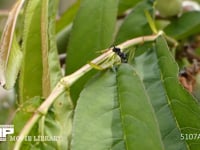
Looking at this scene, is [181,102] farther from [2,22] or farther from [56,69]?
[2,22]

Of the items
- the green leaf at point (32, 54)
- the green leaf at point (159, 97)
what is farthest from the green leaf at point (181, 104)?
the green leaf at point (32, 54)

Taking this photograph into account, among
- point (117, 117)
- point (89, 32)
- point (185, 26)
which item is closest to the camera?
point (117, 117)

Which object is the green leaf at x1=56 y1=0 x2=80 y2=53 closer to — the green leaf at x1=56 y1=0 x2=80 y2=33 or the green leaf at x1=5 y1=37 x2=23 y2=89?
the green leaf at x1=56 y1=0 x2=80 y2=33

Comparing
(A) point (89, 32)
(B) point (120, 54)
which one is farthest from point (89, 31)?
(B) point (120, 54)

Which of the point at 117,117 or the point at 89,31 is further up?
the point at 89,31

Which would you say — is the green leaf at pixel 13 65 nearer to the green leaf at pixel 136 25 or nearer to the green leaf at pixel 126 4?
the green leaf at pixel 136 25

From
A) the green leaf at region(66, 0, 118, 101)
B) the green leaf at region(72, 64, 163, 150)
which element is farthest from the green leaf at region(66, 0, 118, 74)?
the green leaf at region(72, 64, 163, 150)

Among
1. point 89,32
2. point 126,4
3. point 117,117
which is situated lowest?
point 117,117

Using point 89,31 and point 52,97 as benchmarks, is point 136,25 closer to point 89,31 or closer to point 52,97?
point 89,31
